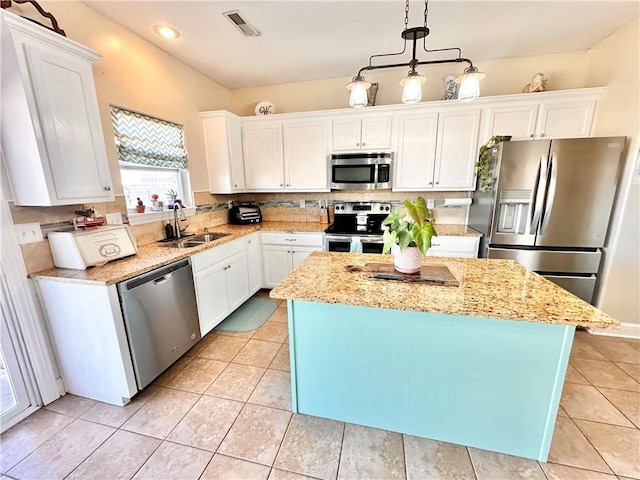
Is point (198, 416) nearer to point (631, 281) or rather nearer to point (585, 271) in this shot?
point (585, 271)

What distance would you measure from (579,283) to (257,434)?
3137mm

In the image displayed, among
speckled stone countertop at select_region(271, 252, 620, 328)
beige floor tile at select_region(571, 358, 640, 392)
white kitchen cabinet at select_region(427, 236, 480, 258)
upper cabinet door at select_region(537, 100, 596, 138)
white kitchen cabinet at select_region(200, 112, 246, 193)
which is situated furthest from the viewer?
white kitchen cabinet at select_region(200, 112, 246, 193)

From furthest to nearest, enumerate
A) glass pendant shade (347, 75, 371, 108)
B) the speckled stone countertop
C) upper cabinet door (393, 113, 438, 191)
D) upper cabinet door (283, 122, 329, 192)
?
upper cabinet door (283, 122, 329, 192), upper cabinet door (393, 113, 438, 191), glass pendant shade (347, 75, 371, 108), the speckled stone countertop

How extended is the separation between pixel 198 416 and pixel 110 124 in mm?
2328

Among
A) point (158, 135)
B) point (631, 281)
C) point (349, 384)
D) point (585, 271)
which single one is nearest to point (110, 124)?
point (158, 135)

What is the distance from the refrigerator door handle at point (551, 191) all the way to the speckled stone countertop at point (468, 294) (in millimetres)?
1135

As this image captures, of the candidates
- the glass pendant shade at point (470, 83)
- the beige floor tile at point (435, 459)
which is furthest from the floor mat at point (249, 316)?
the glass pendant shade at point (470, 83)

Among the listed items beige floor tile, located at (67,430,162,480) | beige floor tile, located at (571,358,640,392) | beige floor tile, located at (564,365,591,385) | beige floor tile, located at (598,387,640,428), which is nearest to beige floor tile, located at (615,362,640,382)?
beige floor tile, located at (571,358,640,392)

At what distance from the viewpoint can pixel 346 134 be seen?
128 inches

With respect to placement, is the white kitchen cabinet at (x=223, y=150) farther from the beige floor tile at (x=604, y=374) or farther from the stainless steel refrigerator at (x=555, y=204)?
the beige floor tile at (x=604, y=374)

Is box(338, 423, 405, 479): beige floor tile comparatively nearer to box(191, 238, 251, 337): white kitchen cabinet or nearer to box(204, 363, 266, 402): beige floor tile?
box(204, 363, 266, 402): beige floor tile

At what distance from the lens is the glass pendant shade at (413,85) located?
1.48 meters

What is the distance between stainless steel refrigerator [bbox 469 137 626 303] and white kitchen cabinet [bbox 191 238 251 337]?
2.64 metres

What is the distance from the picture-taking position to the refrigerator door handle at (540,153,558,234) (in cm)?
237
